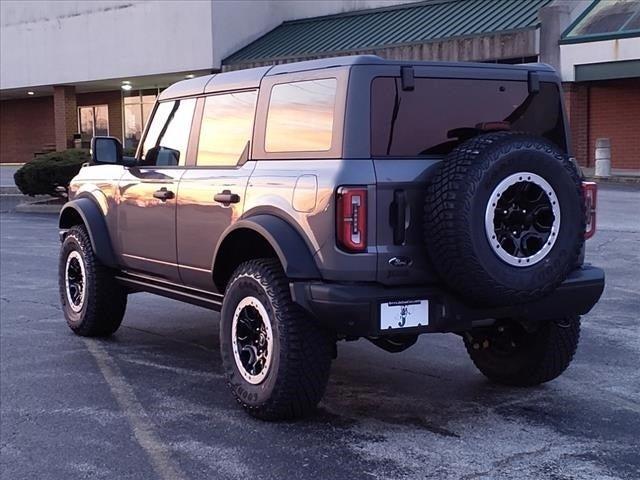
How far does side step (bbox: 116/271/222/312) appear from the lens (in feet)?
20.5

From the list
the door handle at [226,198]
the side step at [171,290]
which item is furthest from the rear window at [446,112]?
the side step at [171,290]

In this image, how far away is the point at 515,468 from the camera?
4.55 metres

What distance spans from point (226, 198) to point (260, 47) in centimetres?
2562

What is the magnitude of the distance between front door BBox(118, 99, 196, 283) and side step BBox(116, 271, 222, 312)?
68mm

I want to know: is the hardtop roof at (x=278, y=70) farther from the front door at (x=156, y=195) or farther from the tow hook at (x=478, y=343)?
the tow hook at (x=478, y=343)

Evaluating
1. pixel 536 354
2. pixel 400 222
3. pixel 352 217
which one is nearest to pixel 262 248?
pixel 352 217

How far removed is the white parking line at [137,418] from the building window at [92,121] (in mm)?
32867

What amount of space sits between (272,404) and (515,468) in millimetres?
1423

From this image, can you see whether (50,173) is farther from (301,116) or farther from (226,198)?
(301,116)

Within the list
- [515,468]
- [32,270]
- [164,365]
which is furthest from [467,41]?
[515,468]

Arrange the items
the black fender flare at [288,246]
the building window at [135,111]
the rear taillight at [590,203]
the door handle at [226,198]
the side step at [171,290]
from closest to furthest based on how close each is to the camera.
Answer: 1. the black fender flare at [288,246]
2. the rear taillight at [590,203]
3. the door handle at [226,198]
4. the side step at [171,290]
5. the building window at [135,111]

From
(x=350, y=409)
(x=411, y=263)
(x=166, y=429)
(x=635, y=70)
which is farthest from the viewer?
(x=635, y=70)

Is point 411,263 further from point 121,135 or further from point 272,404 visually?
point 121,135

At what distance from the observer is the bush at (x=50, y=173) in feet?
70.9
